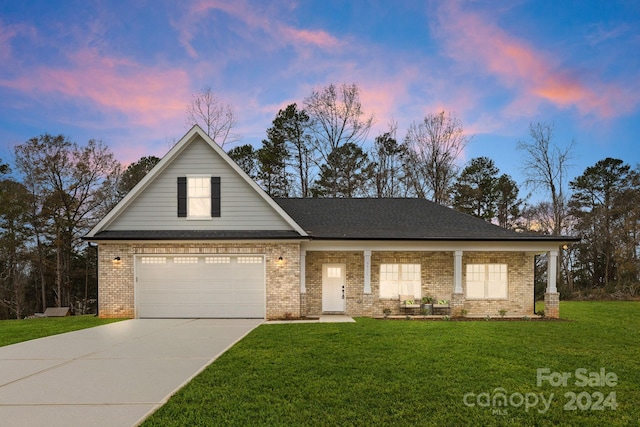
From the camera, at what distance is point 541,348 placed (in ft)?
26.0

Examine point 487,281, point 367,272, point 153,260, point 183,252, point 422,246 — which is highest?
point 422,246

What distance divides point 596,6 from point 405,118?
1268 centimetres

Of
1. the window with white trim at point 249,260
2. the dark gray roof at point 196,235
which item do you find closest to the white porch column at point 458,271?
the dark gray roof at point 196,235

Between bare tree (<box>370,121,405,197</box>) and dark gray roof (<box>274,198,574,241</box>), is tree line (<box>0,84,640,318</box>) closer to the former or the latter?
bare tree (<box>370,121,405,197</box>)

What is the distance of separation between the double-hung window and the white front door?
193 inches

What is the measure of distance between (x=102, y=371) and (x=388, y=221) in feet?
38.0

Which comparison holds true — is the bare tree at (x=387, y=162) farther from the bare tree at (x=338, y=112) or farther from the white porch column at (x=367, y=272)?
the white porch column at (x=367, y=272)

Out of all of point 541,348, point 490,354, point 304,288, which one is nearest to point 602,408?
point 490,354

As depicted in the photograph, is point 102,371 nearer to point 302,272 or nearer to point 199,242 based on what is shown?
point 199,242

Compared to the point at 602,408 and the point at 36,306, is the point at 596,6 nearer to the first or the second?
the point at 602,408

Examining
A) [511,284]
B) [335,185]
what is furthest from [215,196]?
[335,185]

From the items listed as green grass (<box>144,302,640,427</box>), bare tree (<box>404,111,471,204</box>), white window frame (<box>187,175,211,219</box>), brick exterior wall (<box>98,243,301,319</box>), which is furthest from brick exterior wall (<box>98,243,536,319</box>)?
bare tree (<box>404,111,471,204</box>)

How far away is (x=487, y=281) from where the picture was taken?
14.2 m

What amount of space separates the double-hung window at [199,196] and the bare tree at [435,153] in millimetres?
18310
